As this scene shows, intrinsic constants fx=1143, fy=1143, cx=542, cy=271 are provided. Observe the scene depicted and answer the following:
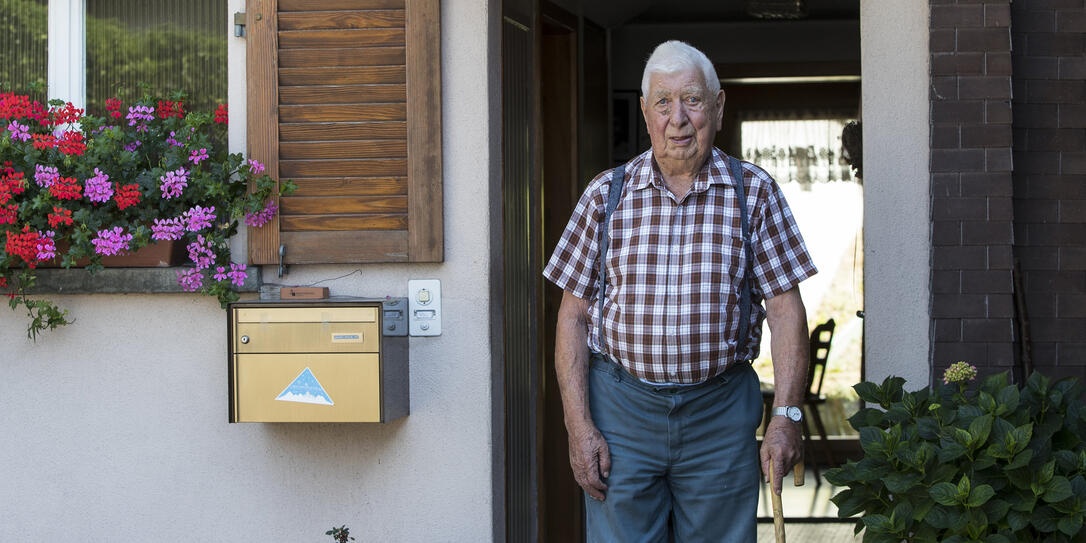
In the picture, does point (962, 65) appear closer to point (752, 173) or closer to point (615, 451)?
point (752, 173)

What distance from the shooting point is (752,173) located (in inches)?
112

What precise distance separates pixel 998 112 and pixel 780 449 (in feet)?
4.63

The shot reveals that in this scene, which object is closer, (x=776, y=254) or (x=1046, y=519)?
(x=1046, y=519)

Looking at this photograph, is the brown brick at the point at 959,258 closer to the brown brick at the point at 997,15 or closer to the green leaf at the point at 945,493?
the brown brick at the point at 997,15

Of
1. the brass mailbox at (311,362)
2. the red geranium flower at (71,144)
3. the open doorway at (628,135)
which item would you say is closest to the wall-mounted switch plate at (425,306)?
the brass mailbox at (311,362)

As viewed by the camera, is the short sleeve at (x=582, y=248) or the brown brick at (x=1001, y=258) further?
the brown brick at (x=1001, y=258)

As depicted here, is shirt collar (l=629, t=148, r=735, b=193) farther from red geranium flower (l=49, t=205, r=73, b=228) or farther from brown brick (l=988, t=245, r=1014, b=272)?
red geranium flower (l=49, t=205, r=73, b=228)

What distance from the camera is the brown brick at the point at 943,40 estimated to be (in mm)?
3496

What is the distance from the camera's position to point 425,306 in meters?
3.77

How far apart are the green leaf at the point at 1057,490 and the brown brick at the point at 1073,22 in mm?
1598

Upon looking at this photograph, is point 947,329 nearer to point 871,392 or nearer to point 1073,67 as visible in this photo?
point 871,392

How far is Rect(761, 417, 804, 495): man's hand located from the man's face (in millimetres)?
671

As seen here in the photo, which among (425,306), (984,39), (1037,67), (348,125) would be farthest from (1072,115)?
(348,125)

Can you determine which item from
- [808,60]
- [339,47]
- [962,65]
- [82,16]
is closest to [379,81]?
[339,47]
